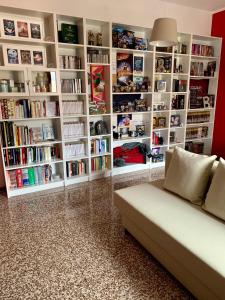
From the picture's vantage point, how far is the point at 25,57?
301 centimetres

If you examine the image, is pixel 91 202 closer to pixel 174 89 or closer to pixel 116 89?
pixel 116 89

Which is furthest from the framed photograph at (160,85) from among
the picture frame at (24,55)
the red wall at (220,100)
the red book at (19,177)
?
the red book at (19,177)

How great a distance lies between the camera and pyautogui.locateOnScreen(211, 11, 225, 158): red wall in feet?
14.2

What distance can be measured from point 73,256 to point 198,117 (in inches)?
145

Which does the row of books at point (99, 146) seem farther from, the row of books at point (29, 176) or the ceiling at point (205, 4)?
the ceiling at point (205, 4)

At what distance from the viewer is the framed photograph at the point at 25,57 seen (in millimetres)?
2982

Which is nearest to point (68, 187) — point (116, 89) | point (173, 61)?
point (116, 89)

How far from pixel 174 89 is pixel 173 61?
0.48 m

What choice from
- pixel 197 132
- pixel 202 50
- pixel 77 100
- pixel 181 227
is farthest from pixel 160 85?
pixel 181 227

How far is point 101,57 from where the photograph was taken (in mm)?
3428

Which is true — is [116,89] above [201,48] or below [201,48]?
below

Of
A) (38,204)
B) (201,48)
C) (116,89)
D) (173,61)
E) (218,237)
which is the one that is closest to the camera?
(218,237)

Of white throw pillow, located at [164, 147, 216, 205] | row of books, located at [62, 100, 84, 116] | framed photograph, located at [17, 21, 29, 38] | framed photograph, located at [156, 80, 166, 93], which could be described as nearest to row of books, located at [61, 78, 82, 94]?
row of books, located at [62, 100, 84, 116]

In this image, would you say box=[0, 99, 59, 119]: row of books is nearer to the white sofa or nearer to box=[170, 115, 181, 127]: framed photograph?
the white sofa
